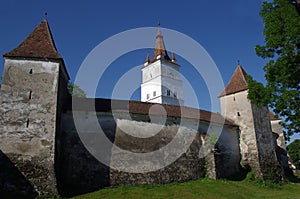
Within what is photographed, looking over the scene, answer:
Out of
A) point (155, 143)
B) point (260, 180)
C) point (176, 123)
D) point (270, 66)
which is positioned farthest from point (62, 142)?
point (260, 180)

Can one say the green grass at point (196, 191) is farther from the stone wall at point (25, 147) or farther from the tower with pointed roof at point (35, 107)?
the tower with pointed roof at point (35, 107)

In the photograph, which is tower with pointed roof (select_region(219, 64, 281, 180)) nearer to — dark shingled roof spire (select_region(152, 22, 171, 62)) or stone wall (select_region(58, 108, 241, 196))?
stone wall (select_region(58, 108, 241, 196))

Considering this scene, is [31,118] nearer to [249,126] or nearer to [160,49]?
[249,126]

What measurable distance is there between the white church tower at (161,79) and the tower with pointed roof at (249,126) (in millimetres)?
20796

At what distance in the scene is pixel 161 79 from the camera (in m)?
46.8

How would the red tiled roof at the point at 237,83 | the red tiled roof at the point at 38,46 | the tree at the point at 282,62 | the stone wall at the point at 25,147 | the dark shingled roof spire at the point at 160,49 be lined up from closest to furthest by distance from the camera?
the tree at the point at 282,62
the stone wall at the point at 25,147
the red tiled roof at the point at 38,46
the red tiled roof at the point at 237,83
the dark shingled roof spire at the point at 160,49

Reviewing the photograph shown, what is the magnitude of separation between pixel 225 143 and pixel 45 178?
15.0 m

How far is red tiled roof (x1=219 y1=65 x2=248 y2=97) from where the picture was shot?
25.3 meters

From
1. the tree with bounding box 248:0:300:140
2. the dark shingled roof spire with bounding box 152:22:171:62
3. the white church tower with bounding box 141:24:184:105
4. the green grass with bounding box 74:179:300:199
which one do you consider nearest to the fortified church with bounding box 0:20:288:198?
the green grass with bounding box 74:179:300:199

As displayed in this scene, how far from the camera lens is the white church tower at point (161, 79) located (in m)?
47.0

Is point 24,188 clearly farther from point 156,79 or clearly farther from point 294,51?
point 156,79

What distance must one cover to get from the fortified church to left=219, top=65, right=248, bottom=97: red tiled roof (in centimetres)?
13

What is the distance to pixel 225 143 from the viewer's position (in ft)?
75.6

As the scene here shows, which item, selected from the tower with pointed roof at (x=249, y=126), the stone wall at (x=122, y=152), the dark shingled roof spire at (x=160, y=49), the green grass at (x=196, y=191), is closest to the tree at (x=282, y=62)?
the green grass at (x=196, y=191)
